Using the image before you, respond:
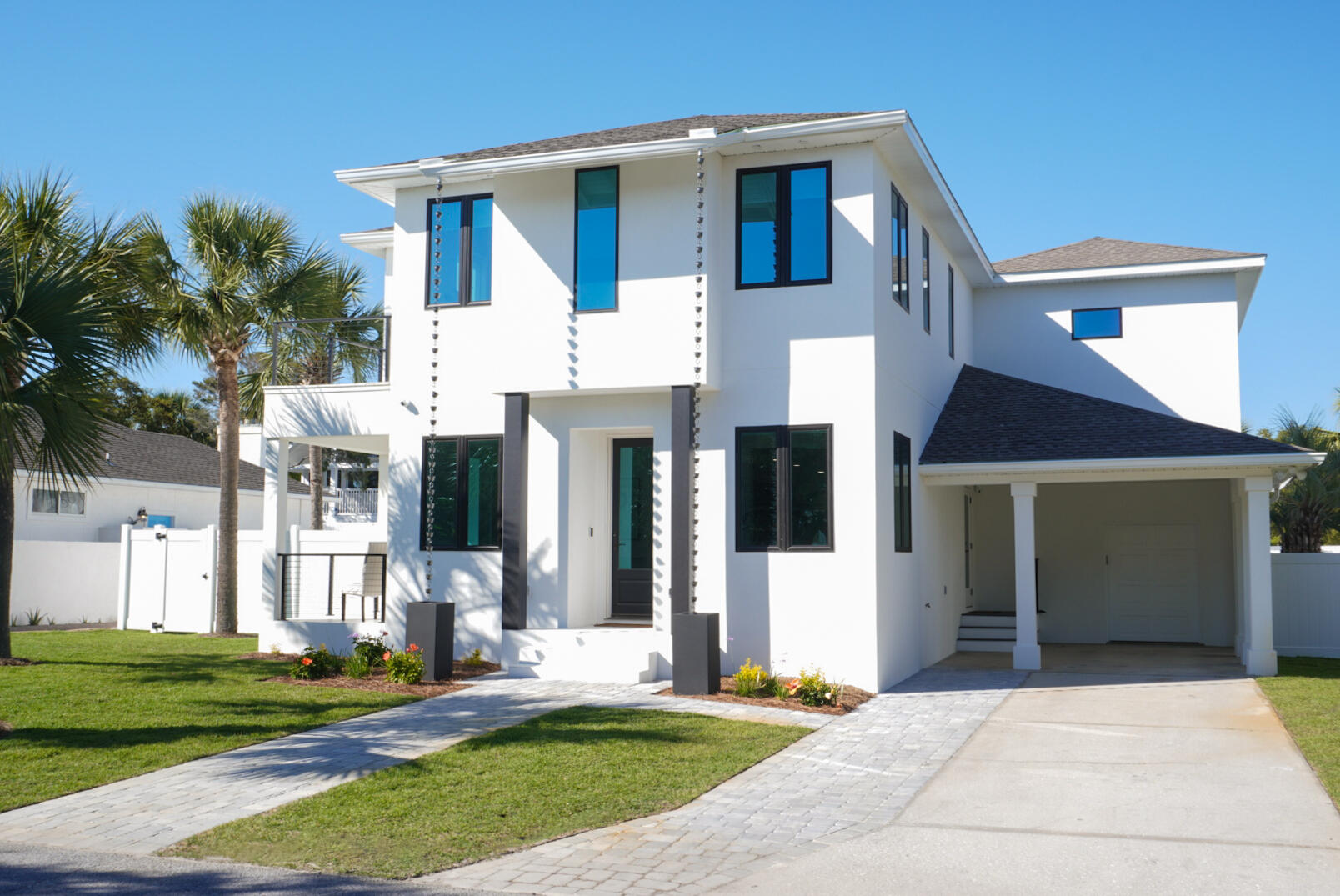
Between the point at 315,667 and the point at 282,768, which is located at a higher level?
the point at 315,667

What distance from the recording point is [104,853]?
640 centimetres

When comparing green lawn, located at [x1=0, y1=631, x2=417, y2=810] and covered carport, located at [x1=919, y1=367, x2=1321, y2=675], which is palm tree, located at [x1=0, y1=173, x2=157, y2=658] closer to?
green lawn, located at [x1=0, y1=631, x2=417, y2=810]

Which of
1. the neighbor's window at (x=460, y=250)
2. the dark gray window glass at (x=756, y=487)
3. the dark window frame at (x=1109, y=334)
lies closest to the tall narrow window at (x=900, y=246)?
the dark gray window glass at (x=756, y=487)

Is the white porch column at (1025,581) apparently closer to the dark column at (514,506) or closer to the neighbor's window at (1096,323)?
the neighbor's window at (1096,323)

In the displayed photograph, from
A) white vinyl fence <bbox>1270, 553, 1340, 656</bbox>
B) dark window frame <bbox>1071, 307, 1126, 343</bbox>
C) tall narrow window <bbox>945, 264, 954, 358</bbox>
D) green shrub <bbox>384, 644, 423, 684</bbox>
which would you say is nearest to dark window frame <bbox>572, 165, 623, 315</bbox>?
green shrub <bbox>384, 644, 423, 684</bbox>

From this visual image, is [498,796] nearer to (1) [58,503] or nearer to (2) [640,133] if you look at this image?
(2) [640,133]

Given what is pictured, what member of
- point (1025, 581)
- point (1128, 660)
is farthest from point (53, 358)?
point (1128, 660)

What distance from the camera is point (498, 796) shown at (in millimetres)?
7645

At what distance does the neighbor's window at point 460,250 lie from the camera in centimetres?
1491

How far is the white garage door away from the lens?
1930 cm

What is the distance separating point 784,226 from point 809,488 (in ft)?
10.5

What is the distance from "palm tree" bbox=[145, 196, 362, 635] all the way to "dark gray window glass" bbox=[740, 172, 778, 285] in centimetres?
802

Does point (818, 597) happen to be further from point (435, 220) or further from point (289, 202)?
point (289, 202)

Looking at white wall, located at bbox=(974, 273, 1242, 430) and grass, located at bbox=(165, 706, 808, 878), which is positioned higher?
white wall, located at bbox=(974, 273, 1242, 430)
